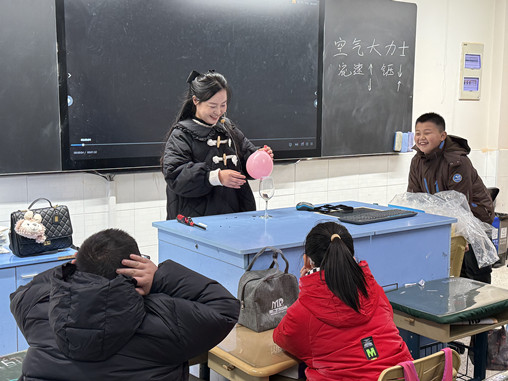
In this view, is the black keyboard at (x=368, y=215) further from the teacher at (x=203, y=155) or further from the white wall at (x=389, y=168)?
the white wall at (x=389, y=168)

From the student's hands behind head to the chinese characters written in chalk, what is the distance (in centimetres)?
361

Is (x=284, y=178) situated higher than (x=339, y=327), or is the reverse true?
(x=284, y=178)

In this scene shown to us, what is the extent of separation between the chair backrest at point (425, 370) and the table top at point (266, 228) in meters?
0.68

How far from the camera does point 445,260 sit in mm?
2990

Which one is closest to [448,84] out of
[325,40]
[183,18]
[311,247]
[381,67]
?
[381,67]

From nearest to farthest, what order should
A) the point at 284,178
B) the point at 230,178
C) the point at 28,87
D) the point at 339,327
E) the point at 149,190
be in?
the point at 339,327
the point at 230,178
the point at 28,87
the point at 149,190
the point at 284,178

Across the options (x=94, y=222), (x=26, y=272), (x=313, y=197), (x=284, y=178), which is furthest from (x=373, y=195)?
(x=26, y=272)

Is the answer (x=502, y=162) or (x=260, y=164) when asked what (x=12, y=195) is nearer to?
(x=260, y=164)

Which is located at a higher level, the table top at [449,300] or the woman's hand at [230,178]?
the woman's hand at [230,178]

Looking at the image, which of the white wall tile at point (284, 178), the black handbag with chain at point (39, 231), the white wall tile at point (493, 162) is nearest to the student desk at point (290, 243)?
the black handbag with chain at point (39, 231)

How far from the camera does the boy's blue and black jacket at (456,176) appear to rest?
363cm

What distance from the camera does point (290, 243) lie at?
7.69 feet

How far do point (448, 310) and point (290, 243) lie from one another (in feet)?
2.29

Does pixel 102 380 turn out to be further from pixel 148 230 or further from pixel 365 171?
pixel 365 171
